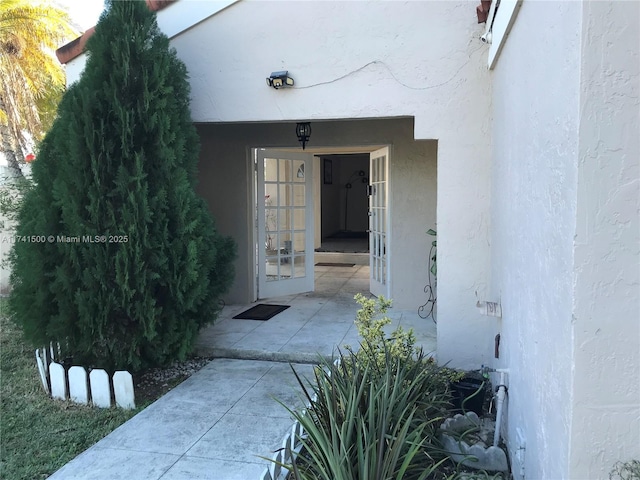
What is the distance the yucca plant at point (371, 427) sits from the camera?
230cm

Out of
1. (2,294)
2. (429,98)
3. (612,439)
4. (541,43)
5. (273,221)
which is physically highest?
(429,98)

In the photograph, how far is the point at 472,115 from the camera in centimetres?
426

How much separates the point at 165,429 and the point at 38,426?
0.97 metres

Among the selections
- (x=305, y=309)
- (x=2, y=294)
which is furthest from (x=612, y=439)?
(x=2, y=294)

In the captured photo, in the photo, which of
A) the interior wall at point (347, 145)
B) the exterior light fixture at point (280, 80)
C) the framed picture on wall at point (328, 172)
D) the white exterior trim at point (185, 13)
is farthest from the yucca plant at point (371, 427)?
the framed picture on wall at point (328, 172)

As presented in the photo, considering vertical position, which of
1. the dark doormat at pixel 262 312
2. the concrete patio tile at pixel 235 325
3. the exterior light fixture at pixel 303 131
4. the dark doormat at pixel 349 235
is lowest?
the concrete patio tile at pixel 235 325

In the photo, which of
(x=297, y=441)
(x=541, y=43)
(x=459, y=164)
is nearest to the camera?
(x=541, y=43)

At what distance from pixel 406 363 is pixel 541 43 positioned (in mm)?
2063

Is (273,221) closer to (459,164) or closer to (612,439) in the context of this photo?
(459,164)

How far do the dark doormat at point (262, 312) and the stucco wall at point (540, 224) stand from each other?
135 inches

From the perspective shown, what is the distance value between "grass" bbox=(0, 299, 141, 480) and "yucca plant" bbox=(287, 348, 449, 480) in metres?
1.60

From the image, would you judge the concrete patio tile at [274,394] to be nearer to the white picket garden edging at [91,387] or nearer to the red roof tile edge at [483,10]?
the white picket garden edging at [91,387]

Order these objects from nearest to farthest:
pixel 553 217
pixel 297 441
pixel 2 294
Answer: pixel 553 217
pixel 297 441
pixel 2 294

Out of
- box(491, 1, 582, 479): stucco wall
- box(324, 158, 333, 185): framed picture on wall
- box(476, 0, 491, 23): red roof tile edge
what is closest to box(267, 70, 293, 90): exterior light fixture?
box(476, 0, 491, 23): red roof tile edge
